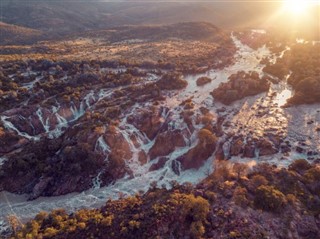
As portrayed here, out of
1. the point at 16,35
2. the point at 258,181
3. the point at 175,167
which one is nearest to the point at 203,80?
the point at 175,167

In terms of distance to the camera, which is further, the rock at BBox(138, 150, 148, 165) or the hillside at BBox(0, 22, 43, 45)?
the hillside at BBox(0, 22, 43, 45)

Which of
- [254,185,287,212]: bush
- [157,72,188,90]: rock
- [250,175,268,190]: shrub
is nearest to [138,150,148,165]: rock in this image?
[250,175,268,190]: shrub

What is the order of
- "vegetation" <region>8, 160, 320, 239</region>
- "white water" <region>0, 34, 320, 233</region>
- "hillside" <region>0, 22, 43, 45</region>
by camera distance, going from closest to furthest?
"vegetation" <region>8, 160, 320, 239</region> → "white water" <region>0, 34, 320, 233</region> → "hillside" <region>0, 22, 43, 45</region>

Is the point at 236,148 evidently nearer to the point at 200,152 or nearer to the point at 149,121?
the point at 200,152

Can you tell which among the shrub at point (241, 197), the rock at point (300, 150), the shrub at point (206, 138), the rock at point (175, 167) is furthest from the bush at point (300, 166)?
the rock at point (175, 167)

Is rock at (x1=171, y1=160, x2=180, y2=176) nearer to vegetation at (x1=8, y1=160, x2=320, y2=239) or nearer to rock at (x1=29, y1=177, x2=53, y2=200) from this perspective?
vegetation at (x1=8, y1=160, x2=320, y2=239)
